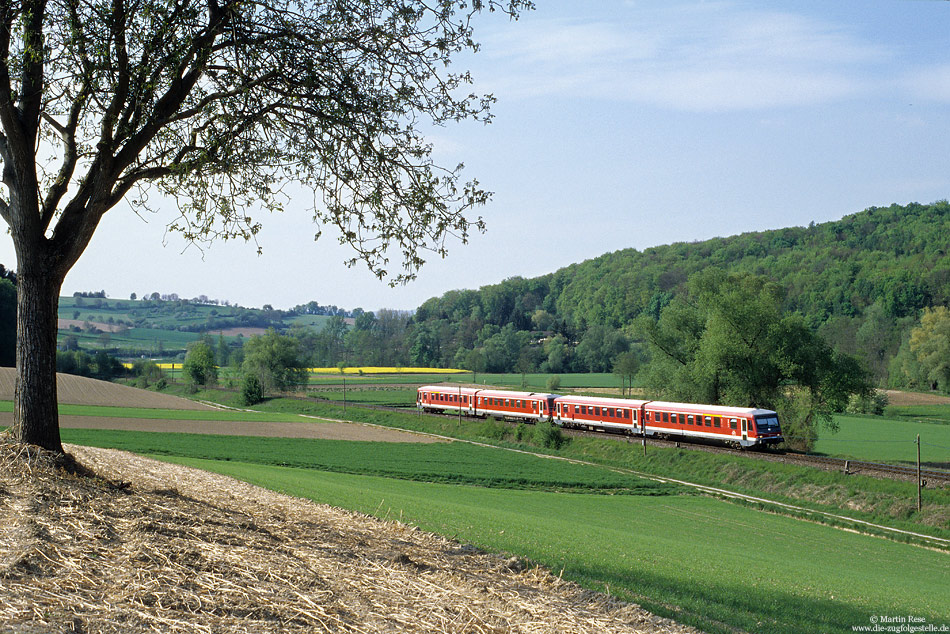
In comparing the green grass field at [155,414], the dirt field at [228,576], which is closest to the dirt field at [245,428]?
the green grass field at [155,414]

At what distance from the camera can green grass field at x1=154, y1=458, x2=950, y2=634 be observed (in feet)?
26.2

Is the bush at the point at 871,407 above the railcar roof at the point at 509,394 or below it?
below

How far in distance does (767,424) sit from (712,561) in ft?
92.5

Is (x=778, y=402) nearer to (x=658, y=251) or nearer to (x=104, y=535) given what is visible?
(x=104, y=535)

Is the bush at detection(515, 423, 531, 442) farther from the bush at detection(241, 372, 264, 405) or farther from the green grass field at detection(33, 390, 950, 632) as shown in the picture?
the bush at detection(241, 372, 264, 405)

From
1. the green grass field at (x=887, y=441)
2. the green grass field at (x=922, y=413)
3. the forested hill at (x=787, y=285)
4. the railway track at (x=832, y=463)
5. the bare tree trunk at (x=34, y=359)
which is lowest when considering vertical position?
the green grass field at (x=887, y=441)

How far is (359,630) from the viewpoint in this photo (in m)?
4.73

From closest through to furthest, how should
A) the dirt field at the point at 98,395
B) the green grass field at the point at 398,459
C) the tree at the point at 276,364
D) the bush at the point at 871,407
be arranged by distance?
the green grass field at the point at 398,459, the dirt field at the point at 98,395, the bush at the point at 871,407, the tree at the point at 276,364

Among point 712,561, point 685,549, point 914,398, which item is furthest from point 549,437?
point 914,398

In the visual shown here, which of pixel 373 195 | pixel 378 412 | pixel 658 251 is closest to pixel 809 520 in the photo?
pixel 373 195

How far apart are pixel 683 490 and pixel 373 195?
26.1 metres

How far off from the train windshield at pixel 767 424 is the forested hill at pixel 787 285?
162 feet

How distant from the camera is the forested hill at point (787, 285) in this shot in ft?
338

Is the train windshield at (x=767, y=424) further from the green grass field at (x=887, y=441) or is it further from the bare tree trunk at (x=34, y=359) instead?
the bare tree trunk at (x=34, y=359)
